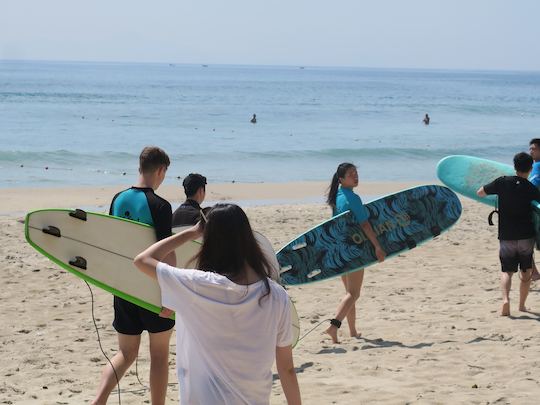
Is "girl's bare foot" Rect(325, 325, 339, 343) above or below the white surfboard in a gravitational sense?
below

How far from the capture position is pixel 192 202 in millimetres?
5258

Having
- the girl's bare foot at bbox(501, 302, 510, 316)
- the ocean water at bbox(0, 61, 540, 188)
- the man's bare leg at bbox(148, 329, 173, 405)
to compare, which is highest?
the man's bare leg at bbox(148, 329, 173, 405)

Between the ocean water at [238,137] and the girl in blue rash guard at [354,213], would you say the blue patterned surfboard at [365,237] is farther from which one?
the ocean water at [238,137]

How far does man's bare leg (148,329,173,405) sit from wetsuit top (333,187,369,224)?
96.6 inches

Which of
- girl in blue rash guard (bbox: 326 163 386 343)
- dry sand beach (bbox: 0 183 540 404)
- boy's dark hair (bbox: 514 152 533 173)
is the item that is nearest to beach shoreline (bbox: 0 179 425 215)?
dry sand beach (bbox: 0 183 540 404)

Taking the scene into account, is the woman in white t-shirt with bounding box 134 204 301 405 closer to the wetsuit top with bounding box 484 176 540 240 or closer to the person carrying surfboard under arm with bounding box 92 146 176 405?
the person carrying surfboard under arm with bounding box 92 146 176 405

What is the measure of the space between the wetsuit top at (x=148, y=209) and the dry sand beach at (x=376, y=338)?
1366 millimetres

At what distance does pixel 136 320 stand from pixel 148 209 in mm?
606

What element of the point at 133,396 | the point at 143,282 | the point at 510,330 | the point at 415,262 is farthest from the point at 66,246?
the point at 415,262

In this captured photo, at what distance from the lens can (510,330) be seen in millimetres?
6867

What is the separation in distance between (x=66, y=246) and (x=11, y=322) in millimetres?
2984

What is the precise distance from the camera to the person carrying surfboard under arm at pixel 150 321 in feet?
14.6

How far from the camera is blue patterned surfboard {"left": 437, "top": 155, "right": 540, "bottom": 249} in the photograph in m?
10.0

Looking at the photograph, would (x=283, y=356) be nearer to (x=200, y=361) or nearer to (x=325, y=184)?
(x=200, y=361)
